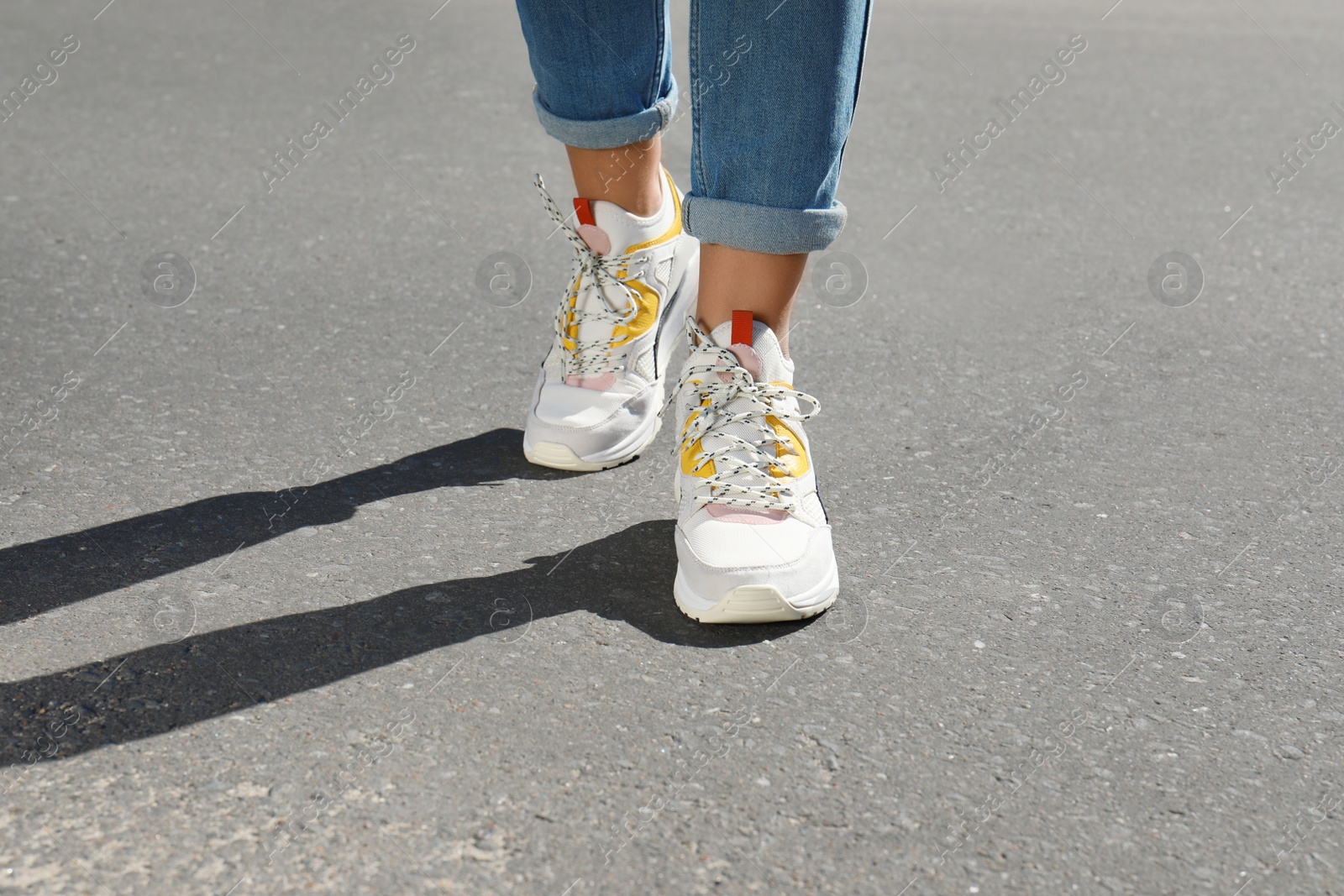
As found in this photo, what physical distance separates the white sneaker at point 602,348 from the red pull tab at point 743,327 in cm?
43

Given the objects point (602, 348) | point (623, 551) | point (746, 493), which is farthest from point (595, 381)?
point (746, 493)

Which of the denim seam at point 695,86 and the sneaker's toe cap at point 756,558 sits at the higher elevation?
the denim seam at point 695,86

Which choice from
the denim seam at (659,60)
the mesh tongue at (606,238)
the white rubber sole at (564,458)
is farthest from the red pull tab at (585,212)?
the white rubber sole at (564,458)

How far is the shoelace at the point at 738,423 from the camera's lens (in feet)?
5.99

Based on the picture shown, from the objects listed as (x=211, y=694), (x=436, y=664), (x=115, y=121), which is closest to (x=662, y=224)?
(x=436, y=664)

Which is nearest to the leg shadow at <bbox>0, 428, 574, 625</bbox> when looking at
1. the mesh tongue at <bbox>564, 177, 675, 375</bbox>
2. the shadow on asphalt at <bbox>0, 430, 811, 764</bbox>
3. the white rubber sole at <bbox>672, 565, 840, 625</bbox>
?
the shadow on asphalt at <bbox>0, 430, 811, 764</bbox>

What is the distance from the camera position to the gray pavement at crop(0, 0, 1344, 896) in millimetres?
1410

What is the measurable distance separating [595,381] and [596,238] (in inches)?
10.1

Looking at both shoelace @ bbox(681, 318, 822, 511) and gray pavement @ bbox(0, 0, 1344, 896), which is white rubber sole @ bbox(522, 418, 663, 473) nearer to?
gray pavement @ bbox(0, 0, 1344, 896)

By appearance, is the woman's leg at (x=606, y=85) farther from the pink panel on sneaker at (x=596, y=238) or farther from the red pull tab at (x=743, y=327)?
the red pull tab at (x=743, y=327)

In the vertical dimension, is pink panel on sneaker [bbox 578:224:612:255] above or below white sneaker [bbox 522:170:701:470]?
above

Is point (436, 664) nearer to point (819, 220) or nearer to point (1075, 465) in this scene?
point (819, 220)

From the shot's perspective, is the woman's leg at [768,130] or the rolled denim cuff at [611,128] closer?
the woman's leg at [768,130]

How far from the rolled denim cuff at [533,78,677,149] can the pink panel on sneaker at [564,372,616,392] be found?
0.40 m
